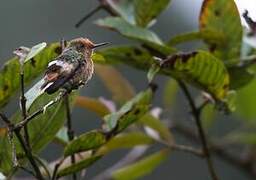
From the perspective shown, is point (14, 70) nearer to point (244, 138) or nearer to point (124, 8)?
point (124, 8)

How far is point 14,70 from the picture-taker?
981 millimetres

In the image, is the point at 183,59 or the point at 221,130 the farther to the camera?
the point at 221,130

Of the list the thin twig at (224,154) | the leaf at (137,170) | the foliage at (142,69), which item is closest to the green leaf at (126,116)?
the foliage at (142,69)

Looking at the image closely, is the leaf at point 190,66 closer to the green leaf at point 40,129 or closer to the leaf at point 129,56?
the leaf at point 129,56

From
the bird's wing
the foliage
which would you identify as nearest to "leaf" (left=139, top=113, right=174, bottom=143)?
the foliage

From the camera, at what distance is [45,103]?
2.88 feet

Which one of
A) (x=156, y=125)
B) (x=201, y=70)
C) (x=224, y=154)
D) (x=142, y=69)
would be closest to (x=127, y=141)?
(x=156, y=125)

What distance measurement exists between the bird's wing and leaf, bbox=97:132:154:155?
477 millimetres

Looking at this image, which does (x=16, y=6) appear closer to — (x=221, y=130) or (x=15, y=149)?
(x=221, y=130)

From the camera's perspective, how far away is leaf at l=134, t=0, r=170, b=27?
3.87 ft

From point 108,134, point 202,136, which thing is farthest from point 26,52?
point 202,136

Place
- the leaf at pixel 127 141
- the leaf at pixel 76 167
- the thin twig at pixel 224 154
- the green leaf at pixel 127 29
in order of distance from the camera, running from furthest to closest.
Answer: the thin twig at pixel 224 154 < the leaf at pixel 127 141 < the green leaf at pixel 127 29 < the leaf at pixel 76 167

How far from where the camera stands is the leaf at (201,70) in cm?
102

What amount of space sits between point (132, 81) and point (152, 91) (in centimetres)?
190
